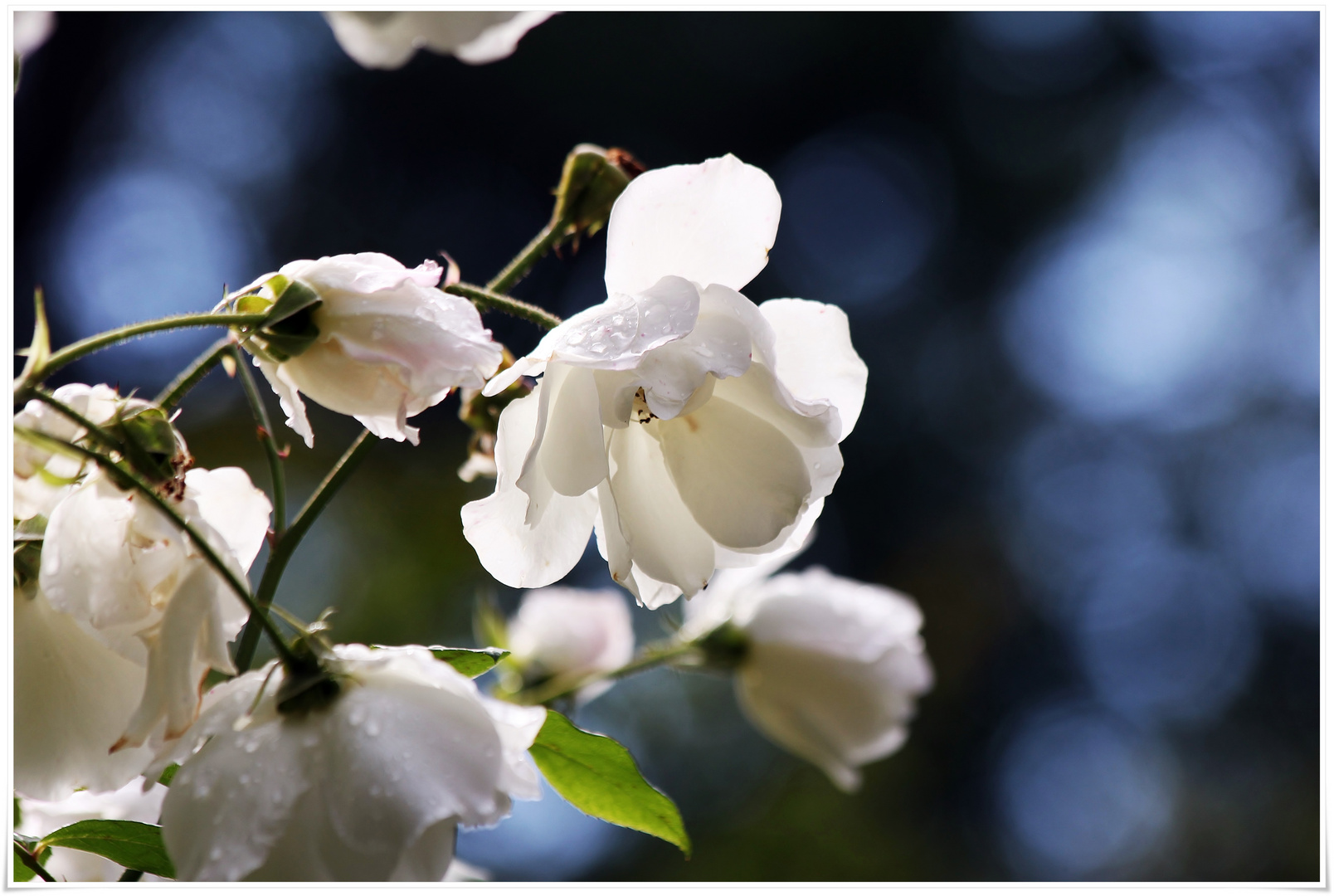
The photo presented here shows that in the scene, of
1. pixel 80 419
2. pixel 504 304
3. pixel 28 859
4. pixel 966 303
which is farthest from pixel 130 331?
pixel 966 303

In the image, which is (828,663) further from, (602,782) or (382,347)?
(382,347)

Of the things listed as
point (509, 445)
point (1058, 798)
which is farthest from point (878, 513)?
point (509, 445)

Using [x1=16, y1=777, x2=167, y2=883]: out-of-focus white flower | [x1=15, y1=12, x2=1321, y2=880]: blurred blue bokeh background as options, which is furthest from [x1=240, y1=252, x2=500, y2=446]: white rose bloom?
[x1=15, y1=12, x2=1321, y2=880]: blurred blue bokeh background

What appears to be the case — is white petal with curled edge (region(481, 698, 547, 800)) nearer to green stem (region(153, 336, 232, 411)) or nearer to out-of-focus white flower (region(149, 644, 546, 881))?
out-of-focus white flower (region(149, 644, 546, 881))

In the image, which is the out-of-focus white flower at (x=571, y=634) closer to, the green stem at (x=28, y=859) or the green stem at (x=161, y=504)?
the green stem at (x=28, y=859)

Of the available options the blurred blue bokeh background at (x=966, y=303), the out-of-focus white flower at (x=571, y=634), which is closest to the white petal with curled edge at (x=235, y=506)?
the out-of-focus white flower at (x=571, y=634)
